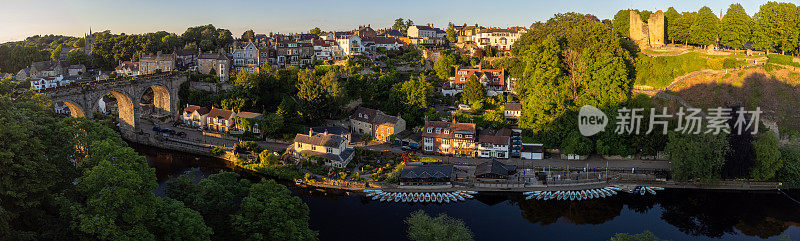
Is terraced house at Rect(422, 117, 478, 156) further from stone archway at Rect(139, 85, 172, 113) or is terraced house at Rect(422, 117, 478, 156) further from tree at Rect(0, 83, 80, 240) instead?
stone archway at Rect(139, 85, 172, 113)

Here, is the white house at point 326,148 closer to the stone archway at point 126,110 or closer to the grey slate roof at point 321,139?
the grey slate roof at point 321,139

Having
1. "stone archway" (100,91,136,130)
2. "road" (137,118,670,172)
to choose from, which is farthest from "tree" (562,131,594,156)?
"stone archway" (100,91,136,130)

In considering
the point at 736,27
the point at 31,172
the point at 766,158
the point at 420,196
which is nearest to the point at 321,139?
the point at 420,196

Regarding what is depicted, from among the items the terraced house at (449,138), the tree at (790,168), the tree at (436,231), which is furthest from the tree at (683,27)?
the tree at (436,231)

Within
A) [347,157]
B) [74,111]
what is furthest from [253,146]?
[74,111]

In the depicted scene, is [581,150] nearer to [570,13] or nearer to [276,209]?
[570,13]
